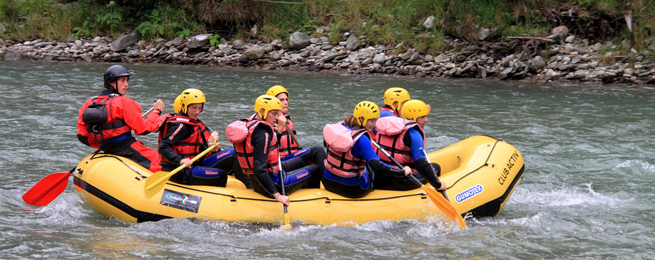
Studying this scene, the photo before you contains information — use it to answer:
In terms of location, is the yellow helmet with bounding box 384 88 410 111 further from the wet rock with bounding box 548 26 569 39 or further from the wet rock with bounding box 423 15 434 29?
the wet rock with bounding box 423 15 434 29

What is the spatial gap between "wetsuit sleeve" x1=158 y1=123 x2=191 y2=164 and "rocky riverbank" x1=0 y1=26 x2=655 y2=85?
995 cm

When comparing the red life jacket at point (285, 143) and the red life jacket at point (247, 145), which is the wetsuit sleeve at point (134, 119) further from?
the red life jacket at point (285, 143)

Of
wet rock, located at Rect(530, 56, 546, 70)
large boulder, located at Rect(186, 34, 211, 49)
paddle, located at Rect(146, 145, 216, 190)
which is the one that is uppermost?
paddle, located at Rect(146, 145, 216, 190)

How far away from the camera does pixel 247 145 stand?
496 centimetres

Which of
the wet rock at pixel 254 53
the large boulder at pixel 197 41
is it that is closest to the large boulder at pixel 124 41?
the large boulder at pixel 197 41

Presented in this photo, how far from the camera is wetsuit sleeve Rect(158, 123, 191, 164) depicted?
5340 mm

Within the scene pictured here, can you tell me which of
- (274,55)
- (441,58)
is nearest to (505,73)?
(441,58)

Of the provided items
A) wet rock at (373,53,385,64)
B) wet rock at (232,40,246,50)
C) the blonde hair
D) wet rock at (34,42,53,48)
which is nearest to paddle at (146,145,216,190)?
the blonde hair

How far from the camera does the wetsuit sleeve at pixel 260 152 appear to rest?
4.89m

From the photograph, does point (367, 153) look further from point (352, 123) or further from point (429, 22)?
point (429, 22)

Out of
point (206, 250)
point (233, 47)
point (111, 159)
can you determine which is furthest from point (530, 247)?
point (233, 47)

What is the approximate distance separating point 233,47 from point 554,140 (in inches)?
425

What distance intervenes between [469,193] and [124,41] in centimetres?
1440

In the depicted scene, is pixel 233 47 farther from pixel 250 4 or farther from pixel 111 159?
pixel 111 159
